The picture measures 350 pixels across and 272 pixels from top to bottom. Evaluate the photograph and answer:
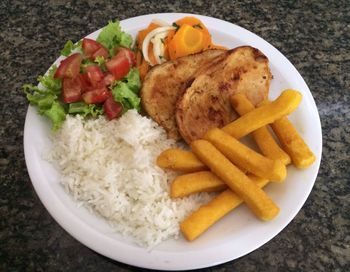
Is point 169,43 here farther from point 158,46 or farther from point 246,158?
point 246,158

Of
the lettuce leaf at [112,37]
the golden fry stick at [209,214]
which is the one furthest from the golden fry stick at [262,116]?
the lettuce leaf at [112,37]

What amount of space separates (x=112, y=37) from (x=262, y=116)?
1.07 meters

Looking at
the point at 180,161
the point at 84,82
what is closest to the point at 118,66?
the point at 84,82

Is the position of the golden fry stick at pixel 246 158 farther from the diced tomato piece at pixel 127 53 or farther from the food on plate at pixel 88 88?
the diced tomato piece at pixel 127 53

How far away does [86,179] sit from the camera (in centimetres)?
193

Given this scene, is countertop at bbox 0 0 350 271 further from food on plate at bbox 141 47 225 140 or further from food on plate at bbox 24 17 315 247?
food on plate at bbox 141 47 225 140

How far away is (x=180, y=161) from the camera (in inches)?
75.0

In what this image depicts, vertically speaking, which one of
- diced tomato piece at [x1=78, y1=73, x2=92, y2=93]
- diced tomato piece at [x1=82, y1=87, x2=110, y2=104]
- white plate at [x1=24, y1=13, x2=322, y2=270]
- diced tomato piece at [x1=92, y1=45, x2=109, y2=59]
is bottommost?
white plate at [x1=24, y1=13, x2=322, y2=270]

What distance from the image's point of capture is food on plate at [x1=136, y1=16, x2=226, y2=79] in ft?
7.93

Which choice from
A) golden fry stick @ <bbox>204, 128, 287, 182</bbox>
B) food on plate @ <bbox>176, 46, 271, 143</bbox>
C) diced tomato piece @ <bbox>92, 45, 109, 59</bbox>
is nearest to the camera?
golden fry stick @ <bbox>204, 128, 287, 182</bbox>

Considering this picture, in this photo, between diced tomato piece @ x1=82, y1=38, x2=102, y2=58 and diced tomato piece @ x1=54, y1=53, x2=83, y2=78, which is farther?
diced tomato piece @ x1=82, y1=38, x2=102, y2=58

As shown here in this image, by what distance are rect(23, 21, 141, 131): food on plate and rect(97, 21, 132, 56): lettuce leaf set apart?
0.15 metres

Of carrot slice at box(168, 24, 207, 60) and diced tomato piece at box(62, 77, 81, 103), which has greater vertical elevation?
carrot slice at box(168, 24, 207, 60)

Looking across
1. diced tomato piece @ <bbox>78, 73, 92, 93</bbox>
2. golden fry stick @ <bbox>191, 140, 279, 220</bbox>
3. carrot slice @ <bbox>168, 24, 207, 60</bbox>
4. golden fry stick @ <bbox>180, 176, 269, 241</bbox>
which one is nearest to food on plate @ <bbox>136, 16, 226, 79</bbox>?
carrot slice @ <bbox>168, 24, 207, 60</bbox>
